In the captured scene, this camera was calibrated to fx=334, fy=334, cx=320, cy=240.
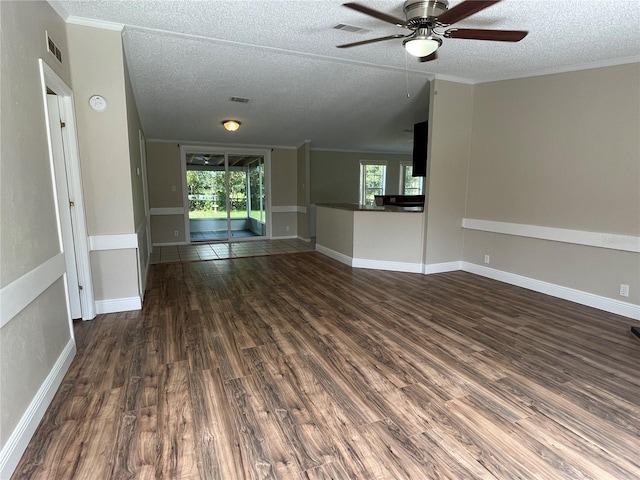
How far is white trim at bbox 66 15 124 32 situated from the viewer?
272 cm

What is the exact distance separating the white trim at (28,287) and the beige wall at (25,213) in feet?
0.10

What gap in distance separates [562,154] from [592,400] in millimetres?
2708

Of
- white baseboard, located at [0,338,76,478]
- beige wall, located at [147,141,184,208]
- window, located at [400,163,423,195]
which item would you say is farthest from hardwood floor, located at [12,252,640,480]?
window, located at [400,163,423,195]

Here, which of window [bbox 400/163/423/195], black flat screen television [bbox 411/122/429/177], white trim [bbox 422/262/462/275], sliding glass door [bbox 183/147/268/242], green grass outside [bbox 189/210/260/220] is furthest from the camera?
window [bbox 400/163/423/195]

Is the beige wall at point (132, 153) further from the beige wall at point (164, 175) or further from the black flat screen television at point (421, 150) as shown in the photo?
the black flat screen television at point (421, 150)

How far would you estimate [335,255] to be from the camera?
5.73 m

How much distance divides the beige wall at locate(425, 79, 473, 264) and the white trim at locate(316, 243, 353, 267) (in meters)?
1.21

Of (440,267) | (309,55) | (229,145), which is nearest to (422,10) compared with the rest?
(309,55)

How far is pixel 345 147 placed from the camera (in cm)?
856

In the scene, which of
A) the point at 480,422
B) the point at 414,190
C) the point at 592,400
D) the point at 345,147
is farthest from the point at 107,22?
the point at 414,190

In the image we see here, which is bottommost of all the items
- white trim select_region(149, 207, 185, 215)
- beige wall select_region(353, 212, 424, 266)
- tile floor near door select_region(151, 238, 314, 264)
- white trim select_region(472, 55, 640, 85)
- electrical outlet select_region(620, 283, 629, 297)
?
tile floor near door select_region(151, 238, 314, 264)

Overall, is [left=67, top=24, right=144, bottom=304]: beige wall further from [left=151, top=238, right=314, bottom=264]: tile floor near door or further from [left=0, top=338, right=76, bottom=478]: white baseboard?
[left=151, top=238, right=314, bottom=264]: tile floor near door

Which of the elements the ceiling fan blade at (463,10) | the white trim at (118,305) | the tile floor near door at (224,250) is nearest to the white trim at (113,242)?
the white trim at (118,305)

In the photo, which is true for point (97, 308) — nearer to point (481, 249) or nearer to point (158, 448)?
point (158, 448)
